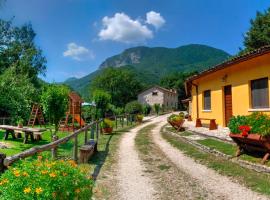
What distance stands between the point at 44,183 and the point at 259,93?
11.9 metres

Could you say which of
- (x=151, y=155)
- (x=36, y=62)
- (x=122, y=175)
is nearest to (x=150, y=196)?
(x=122, y=175)

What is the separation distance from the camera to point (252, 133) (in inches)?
347

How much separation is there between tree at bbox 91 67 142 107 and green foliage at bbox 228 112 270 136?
7437 cm

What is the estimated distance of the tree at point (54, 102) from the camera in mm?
14422

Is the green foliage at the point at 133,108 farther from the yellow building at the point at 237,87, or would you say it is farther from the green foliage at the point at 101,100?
the yellow building at the point at 237,87

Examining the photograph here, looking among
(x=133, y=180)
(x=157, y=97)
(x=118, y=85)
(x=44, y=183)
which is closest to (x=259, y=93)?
(x=133, y=180)

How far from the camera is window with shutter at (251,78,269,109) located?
42.8 feet

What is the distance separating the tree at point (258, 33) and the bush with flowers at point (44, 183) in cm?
3220

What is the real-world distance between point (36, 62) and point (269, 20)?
3111cm

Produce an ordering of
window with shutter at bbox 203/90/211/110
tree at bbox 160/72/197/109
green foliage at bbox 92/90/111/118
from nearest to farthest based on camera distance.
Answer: window with shutter at bbox 203/90/211/110, green foliage at bbox 92/90/111/118, tree at bbox 160/72/197/109

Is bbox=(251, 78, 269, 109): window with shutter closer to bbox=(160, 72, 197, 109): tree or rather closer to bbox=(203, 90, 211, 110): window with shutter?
bbox=(203, 90, 211, 110): window with shutter

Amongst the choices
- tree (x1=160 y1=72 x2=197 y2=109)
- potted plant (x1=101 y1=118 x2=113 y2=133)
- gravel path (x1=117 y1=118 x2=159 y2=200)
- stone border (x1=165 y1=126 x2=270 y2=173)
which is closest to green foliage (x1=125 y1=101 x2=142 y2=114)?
potted plant (x1=101 y1=118 x2=113 y2=133)

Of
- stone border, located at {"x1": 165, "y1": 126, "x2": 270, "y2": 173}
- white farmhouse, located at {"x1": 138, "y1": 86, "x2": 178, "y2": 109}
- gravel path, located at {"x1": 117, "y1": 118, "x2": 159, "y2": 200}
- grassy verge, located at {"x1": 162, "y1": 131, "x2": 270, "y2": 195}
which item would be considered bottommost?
gravel path, located at {"x1": 117, "y1": 118, "x2": 159, "y2": 200}

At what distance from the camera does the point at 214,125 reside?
17.0 m
